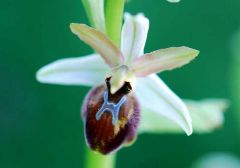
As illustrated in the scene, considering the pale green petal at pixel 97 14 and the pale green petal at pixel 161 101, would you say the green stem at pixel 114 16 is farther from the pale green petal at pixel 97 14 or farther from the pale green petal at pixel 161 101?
the pale green petal at pixel 161 101

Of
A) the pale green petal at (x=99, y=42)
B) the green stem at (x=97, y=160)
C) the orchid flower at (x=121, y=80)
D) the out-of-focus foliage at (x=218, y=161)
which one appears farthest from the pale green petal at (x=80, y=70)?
the out-of-focus foliage at (x=218, y=161)

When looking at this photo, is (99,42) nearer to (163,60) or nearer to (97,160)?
(163,60)

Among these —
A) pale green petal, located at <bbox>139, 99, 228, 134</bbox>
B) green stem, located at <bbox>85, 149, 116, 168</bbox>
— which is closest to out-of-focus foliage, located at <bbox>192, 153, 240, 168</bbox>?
pale green petal, located at <bbox>139, 99, 228, 134</bbox>

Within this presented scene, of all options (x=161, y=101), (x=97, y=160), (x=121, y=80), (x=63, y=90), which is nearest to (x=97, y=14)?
(x=121, y=80)

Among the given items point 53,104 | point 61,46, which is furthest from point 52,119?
point 61,46

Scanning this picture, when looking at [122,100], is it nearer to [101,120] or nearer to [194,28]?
[101,120]

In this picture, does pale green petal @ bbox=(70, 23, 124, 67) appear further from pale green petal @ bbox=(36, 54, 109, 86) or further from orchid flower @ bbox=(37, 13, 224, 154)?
pale green petal @ bbox=(36, 54, 109, 86)
